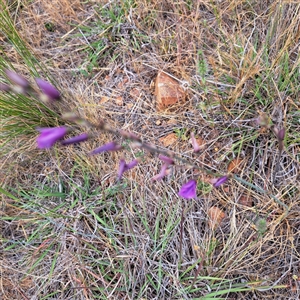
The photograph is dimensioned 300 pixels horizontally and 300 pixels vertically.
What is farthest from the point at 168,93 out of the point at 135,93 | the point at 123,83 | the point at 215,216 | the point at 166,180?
the point at 215,216

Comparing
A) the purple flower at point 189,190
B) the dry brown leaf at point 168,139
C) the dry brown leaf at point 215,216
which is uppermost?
the purple flower at point 189,190

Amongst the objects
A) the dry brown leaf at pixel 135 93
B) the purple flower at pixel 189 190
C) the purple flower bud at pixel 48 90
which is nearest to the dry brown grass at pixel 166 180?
the dry brown leaf at pixel 135 93

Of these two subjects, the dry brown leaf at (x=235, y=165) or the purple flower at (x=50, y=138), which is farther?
the dry brown leaf at (x=235, y=165)

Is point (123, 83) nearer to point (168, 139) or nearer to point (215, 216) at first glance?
point (168, 139)

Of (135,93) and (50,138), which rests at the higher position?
(50,138)

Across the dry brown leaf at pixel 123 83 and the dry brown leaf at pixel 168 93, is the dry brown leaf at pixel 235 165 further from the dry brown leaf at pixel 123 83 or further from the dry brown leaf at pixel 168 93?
the dry brown leaf at pixel 123 83

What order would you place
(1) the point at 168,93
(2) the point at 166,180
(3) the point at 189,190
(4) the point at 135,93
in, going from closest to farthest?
(3) the point at 189,190 → (2) the point at 166,180 → (1) the point at 168,93 → (4) the point at 135,93

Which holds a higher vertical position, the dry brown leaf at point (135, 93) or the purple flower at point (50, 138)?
the purple flower at point (50, 138)

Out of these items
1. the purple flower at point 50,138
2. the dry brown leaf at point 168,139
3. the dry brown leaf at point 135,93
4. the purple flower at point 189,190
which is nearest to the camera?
the purple flower at point 50,138
